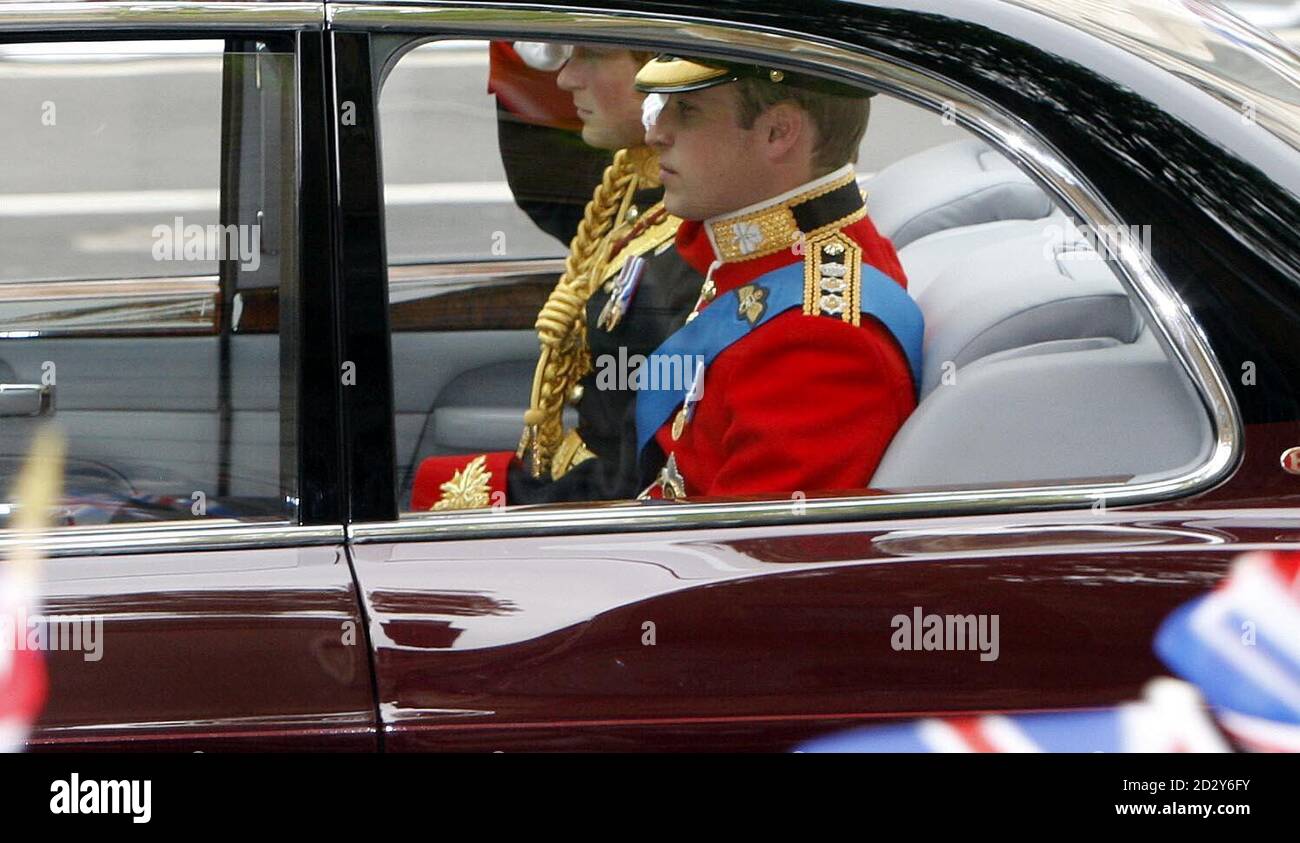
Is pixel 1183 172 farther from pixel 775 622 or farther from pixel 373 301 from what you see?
pixel 373 301

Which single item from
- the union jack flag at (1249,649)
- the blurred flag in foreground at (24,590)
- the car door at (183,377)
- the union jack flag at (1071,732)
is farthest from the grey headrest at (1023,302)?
the blurred flag in foreground at (24,590)

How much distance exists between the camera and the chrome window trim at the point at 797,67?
1.60 metres

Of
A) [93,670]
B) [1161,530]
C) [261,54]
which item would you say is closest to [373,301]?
[261,54]

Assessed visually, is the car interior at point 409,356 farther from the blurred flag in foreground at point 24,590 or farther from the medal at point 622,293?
the medal at point 622,293

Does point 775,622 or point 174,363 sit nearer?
point 775,622

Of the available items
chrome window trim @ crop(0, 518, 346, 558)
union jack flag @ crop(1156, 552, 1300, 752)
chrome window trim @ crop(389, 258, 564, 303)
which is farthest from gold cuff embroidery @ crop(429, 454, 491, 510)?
union jack flag @ crop(1156, 552, 1300, 752)

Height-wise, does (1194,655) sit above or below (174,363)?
below

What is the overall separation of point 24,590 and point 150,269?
1.53ft

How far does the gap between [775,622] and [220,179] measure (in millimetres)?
767

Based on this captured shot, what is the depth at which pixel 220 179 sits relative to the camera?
1774mm

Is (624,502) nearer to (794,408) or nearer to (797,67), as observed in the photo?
(794,408)

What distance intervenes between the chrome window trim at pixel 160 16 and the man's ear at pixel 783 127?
0.48 metres
